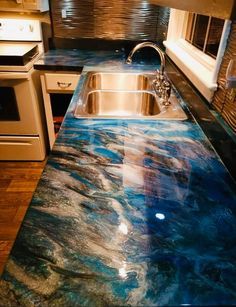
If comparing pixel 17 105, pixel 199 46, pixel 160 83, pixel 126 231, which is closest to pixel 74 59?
pixel 17 105

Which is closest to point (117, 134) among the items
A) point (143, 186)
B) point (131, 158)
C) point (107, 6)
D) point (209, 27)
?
point (131, 158)

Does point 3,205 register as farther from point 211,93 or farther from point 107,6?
point 107,6

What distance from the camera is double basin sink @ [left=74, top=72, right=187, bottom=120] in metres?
1.41

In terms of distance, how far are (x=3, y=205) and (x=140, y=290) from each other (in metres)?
1.68

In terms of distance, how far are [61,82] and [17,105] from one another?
40 centimetres

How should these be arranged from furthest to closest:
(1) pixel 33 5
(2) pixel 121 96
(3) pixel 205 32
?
1. (1) pixel 33 5
2. (2) pixel 121 96
3. (3) pixel 205 32

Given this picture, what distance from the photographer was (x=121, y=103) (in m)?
A: 1.62

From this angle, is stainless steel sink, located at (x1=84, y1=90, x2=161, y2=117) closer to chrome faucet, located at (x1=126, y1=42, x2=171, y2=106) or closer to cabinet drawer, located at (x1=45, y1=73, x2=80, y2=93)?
chrome faucet, located at (x1=126, y1=42, x2=171, y2=106)

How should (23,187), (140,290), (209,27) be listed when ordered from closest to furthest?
(140,290)
(209,27)
(23,187)

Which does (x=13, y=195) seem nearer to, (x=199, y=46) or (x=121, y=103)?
(x=121, y=103)

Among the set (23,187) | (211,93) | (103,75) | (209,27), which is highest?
(209,27)

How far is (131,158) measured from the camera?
2.67ft

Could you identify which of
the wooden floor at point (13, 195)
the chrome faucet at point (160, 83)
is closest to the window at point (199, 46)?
the chrome faucet at point (160, 83)

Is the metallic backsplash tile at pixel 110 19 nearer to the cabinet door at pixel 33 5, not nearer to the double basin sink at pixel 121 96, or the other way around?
the cabinet door at pixel 33 5
